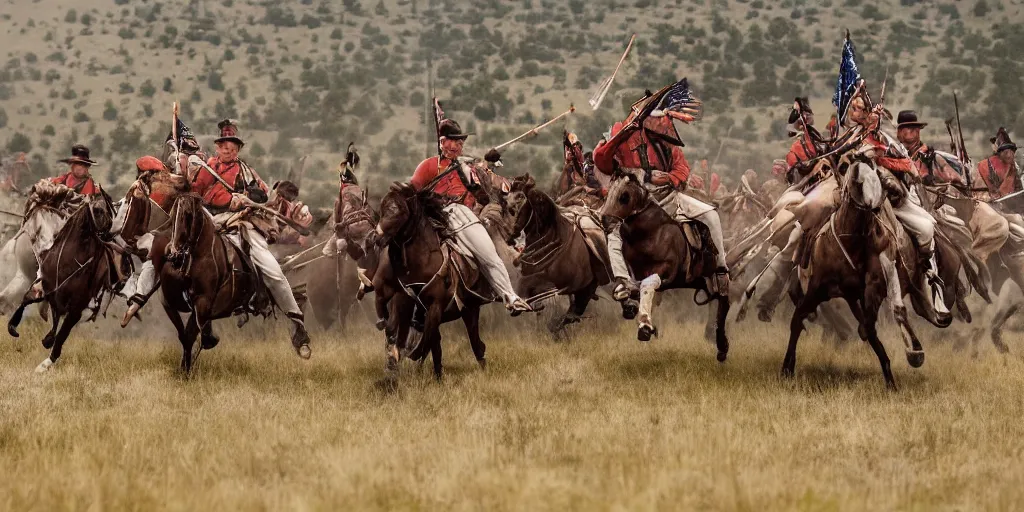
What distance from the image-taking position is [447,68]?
215ft

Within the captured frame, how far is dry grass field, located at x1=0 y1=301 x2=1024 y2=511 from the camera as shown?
9.24 m

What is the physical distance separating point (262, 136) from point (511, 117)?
10.7 metres

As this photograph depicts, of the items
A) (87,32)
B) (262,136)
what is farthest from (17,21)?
(262,136)

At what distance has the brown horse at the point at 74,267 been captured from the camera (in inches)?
625

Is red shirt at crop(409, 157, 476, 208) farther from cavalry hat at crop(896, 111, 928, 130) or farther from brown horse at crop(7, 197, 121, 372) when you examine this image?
cavalry hat at crop(896, 111, 928, 130)

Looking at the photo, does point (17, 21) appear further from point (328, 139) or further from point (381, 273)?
point (381, 273)

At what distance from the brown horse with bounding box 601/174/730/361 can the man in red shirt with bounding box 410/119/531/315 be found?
4.44ft

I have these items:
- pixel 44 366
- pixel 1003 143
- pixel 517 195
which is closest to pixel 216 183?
pixel 44 366

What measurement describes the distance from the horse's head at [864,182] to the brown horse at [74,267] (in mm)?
A: 8532

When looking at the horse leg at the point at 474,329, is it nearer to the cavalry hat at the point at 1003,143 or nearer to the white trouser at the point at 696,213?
the white trouser at the point at 696,213

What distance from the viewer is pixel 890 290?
13930 mm

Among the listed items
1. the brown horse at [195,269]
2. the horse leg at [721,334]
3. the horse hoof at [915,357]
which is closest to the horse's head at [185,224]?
the brown horse at [195,269]

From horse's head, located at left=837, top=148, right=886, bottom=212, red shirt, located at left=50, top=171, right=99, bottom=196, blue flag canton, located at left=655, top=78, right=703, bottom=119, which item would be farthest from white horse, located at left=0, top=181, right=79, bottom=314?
horse's head, located at left=837, top=148, right=886, bottom=212

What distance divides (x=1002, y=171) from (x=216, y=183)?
40.4ft
